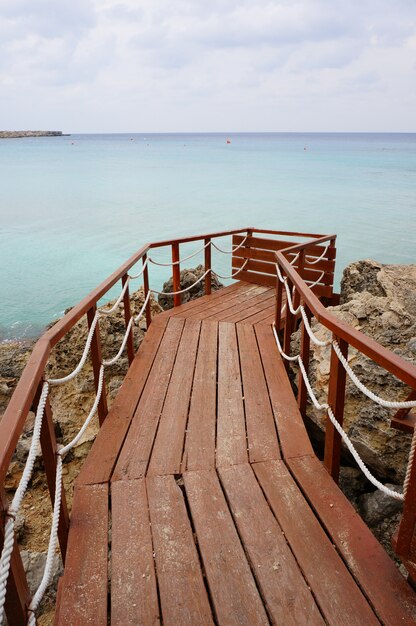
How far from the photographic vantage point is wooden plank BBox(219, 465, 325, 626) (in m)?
1.88

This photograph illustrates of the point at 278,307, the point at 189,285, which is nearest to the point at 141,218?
the point at 189,285

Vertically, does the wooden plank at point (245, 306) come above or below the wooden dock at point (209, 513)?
below

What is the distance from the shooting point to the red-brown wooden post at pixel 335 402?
101 inches

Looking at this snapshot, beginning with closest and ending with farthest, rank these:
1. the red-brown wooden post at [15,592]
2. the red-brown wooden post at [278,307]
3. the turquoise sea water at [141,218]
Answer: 1. the red-brown wooden post at [15,592]
2. the red-brown wooden post at [278,307]
3. the turquoise sea water at [141,218]

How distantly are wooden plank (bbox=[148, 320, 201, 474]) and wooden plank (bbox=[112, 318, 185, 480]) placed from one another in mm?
51

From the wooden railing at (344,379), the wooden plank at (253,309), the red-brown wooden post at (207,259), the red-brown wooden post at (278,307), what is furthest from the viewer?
the red-brown wooden post at (207,259)

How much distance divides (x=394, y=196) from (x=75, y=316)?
36268 millimetres

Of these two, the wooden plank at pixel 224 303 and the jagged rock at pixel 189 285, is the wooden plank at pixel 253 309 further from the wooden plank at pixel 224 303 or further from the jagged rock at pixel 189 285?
the jagged rock at pixel 189 285

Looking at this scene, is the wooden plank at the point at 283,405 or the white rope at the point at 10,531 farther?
the wooden plank at the point at 283,405

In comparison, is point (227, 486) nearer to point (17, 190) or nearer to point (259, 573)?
point (259, 573)

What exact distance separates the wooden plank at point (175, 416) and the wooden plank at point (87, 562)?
16.7 inches

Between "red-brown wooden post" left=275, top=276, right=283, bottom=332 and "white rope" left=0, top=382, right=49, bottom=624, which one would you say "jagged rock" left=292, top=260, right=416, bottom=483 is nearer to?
"red-brown wooden post" left=275, top=276, right=283, bottom=332

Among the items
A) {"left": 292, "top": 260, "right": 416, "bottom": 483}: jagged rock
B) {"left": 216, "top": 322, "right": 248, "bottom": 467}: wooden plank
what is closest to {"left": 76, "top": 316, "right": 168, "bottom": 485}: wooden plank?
{"left": 216, "top": 322, "right": 248, "bottom": 467}: wooden plank

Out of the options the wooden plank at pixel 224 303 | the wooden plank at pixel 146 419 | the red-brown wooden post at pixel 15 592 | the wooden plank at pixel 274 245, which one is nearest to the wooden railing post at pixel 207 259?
the wooden plank at pixel 224 303
